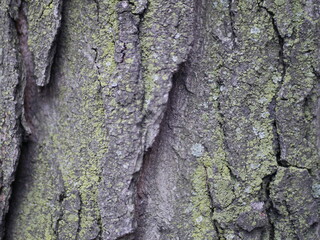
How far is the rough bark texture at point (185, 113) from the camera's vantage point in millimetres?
952

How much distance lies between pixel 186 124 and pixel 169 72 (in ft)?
0.47

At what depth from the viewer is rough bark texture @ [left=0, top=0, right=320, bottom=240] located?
952 millimetres

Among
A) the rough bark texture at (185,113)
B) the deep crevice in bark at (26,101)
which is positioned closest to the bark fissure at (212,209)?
the rough bark texture at (185,113)

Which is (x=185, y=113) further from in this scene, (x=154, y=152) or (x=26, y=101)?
(x=26, y=101)

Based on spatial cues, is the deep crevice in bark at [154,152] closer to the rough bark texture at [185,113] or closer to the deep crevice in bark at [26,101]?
the rough bark texture at [185,113]

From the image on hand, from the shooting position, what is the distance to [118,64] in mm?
965

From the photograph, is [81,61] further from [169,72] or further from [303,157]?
[303,157]

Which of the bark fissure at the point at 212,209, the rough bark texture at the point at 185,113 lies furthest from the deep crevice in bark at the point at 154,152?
the bark fissure at the point at 212,209

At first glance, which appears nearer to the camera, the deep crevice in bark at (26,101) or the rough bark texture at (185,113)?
the rough bark texture at (185,113)

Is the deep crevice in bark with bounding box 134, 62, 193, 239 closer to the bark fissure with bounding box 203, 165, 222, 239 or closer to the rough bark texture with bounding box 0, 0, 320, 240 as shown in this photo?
the rough bark texture with bounding box 0, 0, 320, 240

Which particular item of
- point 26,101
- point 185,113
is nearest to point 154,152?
point 185,113

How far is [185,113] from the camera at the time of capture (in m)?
1.00

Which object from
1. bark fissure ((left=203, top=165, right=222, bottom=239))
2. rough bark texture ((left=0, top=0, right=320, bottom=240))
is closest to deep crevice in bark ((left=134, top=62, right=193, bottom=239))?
rough bark texture ((left=0, top=0, right=320, bottom=240))

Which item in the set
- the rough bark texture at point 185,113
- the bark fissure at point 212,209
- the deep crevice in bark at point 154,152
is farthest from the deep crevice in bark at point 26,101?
the bark fissure at point 212,209
